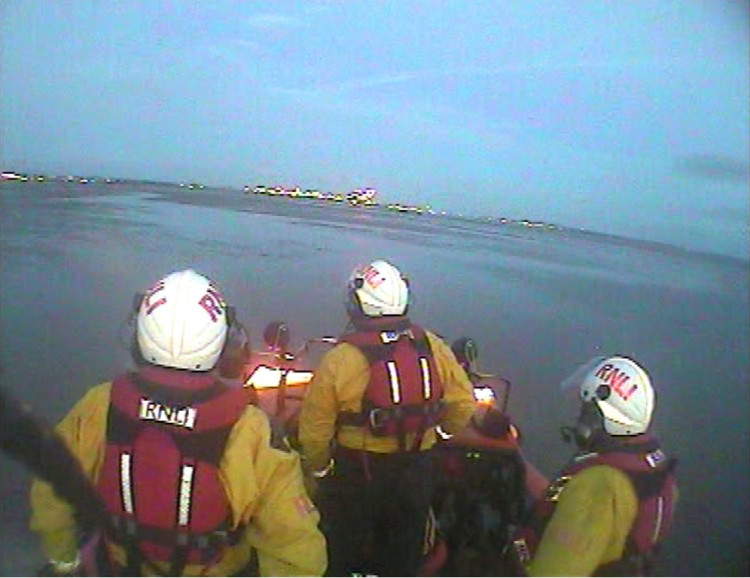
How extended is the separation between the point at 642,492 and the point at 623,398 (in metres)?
0.25

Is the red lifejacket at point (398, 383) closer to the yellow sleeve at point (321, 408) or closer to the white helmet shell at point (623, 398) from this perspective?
the yellow sleeve at point (321, 408)

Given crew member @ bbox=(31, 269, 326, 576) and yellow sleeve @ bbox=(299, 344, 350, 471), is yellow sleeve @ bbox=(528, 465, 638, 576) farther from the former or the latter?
yellow sleeve @ bbox=(299, 344, 350, 471)

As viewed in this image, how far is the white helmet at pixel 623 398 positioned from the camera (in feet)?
6.93

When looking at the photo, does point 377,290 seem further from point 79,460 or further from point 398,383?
point 79,460

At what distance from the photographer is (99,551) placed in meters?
1.88


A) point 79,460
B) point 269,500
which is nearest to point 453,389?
point 269,500

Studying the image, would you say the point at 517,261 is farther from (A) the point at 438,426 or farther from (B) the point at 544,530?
(B) the point at 544,530

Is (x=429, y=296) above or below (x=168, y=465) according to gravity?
above

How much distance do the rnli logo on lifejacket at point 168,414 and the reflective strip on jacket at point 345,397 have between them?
2.88ft

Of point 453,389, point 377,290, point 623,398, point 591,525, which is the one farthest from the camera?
point 453,389

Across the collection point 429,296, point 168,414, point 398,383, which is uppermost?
point 429,296

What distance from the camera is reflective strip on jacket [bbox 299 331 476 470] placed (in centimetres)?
261

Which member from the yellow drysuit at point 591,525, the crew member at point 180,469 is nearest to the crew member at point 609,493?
the yellow drysuit at point 591,525

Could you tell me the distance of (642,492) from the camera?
77.0 inches
